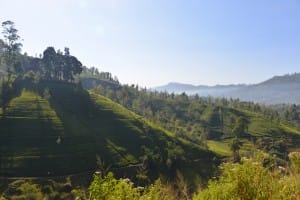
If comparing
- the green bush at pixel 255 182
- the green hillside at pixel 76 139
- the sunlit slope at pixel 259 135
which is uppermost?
the green bush at pixel 255 182

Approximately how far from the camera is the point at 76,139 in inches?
4294

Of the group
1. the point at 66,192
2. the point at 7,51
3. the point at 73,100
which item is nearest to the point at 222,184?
the point at 66,192

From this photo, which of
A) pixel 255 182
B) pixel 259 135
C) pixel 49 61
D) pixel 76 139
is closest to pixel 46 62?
pixel 49 61

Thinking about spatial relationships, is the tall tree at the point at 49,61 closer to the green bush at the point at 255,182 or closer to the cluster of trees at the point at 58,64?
the cluster of trees at the point at 58,64

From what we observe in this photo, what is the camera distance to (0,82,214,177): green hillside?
314ft

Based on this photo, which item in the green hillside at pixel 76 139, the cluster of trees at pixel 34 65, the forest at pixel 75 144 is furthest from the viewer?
the cluster of trees at pixel 34 65

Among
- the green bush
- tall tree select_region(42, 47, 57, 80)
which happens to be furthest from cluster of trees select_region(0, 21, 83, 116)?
the green bush

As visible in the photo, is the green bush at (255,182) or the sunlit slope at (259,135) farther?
the sunlit slope at (259,135)

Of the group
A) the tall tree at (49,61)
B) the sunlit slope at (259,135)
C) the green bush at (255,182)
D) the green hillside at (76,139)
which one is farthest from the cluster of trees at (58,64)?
the green bush at (255,182)

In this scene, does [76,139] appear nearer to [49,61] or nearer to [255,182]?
[49,61]

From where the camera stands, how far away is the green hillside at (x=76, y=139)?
314ft

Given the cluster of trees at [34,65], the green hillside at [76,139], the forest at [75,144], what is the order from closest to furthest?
the forest at [75,144]
the green hillside at [76,139]
the cluster of trees at [34,65]

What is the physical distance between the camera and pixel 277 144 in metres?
159

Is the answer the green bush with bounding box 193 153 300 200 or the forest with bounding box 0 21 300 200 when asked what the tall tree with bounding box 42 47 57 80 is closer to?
the forest with bounding box 0 21 300 200
